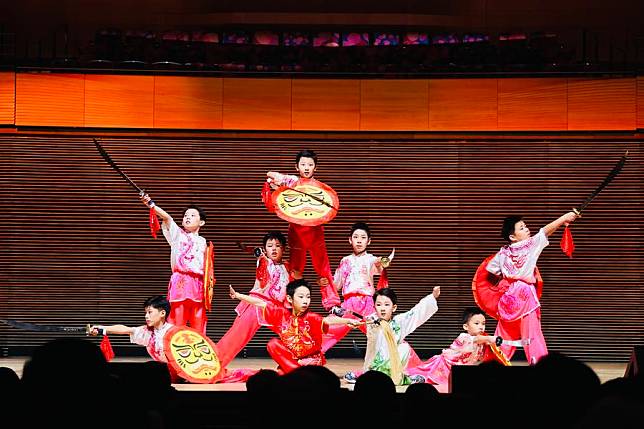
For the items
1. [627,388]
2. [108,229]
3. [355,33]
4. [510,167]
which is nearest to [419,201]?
[510,167]

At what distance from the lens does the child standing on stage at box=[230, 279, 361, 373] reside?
6668 millimetres

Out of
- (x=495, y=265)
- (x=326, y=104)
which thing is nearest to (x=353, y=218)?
(x=326, y=104)

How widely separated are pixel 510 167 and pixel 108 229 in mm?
4015

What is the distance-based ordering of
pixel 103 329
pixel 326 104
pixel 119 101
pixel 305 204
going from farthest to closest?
pixel 326 104, pixel 119 101, pixel 305 204, pixel 103 329

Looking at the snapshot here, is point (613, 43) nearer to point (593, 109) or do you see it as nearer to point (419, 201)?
point (593, 109)

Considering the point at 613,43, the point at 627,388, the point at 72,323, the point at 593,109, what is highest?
the point at 613,43

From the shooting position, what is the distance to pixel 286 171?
932 cm

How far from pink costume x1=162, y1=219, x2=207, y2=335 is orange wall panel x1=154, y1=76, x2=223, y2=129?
7.94 ft

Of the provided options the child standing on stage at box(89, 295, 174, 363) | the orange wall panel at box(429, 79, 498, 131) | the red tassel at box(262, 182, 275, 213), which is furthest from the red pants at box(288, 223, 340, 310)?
the orange wall panel at box(429, 79, 498, 131)

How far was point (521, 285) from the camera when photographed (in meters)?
7.05

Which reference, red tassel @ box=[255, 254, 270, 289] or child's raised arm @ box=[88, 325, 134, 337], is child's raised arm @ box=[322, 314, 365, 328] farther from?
child's raised arm @ box=[88, 325, 134, 337]

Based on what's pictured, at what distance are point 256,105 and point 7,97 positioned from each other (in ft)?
7.92

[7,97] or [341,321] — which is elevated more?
[7,97]

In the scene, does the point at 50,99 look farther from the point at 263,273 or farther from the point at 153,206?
the point at 263,273
